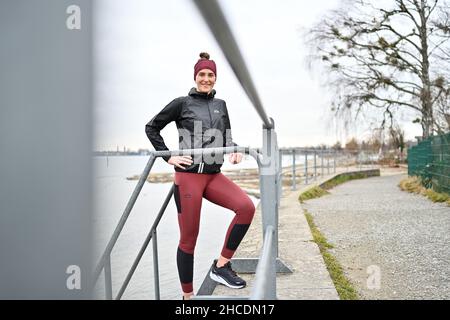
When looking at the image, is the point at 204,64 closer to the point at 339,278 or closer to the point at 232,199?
the point at 232,199

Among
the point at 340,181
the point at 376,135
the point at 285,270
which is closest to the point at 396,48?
the point at 376,135

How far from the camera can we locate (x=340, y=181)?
499 inches

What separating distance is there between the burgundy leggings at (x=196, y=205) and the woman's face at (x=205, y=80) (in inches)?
14.4

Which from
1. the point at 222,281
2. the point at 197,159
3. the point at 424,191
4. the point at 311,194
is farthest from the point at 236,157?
the point at 424,191

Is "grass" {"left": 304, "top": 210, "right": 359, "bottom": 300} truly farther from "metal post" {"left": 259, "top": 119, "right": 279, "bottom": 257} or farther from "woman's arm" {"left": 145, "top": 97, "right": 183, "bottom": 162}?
"woman's arm" {"left": 145, "top": 97, "right": 183, "bottom": 162}

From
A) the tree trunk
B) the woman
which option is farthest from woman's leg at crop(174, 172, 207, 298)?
the tree trunk

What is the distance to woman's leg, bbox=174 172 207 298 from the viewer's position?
1728 mm

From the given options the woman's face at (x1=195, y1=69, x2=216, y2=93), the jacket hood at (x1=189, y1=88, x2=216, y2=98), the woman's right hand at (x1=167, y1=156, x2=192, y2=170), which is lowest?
the woman's right hand at (x1=167, y1=156, x2=192, y2=170)

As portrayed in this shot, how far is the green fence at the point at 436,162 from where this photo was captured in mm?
7312

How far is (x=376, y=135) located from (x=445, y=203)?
734 centimetres

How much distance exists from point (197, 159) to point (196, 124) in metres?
0.15

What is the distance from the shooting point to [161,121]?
1.73 meters

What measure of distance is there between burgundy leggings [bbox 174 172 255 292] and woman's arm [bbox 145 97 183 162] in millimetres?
147

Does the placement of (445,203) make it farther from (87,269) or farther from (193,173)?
(87,269)
